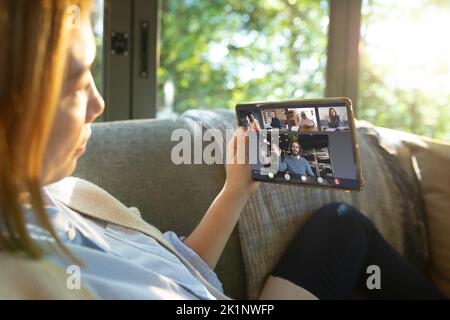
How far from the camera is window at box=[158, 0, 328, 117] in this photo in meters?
1.88

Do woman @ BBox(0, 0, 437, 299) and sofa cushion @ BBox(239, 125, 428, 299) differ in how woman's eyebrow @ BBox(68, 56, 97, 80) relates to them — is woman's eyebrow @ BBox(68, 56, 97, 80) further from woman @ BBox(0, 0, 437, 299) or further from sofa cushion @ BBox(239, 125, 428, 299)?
sofa cushion @ BBox(239, 125, 428, 299)

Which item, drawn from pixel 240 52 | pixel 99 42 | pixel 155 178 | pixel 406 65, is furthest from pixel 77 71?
pixel 406 65

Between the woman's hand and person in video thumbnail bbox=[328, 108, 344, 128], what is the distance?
0.56 ft

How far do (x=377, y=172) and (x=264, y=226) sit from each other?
41 centimetres

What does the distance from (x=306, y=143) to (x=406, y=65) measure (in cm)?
143

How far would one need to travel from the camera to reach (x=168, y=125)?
3.99 ft

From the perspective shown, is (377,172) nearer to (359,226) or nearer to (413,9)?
(359,226)

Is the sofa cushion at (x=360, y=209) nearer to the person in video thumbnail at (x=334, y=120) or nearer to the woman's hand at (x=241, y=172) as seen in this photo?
the woman's hand at (x=241, y=172)

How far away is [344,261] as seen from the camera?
111 centimetres

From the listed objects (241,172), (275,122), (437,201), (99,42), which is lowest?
(437,201)

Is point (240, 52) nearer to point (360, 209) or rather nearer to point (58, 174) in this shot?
point (360, 209)

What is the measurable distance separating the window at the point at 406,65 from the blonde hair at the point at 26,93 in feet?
5.58

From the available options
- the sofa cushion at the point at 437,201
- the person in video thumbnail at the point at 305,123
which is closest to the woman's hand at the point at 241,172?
the person in video thumbnail at the point at 305,123

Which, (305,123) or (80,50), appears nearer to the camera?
(80,50)
